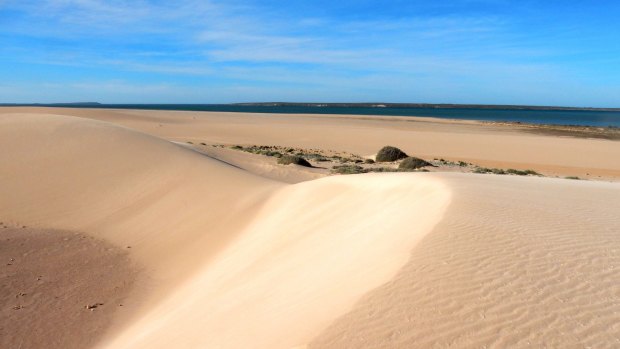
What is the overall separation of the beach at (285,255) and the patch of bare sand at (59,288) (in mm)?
33

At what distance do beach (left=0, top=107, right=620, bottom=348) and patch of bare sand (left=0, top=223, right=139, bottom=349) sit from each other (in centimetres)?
3

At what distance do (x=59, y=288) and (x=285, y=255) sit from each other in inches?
142

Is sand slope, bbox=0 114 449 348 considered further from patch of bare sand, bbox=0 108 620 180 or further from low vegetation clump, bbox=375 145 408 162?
patch of bare sand, bbox=0 108 620 180

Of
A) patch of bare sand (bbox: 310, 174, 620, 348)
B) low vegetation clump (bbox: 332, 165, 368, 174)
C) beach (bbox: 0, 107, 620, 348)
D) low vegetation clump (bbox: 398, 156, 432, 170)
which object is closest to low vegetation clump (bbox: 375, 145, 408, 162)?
low vegetation clump (bbox: 398, 156, 432, 170)

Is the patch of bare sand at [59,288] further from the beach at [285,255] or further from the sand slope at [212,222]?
the sand slope at [212,222]

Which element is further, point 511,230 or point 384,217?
point 384,217

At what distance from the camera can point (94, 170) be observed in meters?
13.8

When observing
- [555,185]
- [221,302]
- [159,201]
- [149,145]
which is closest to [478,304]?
[221,302]

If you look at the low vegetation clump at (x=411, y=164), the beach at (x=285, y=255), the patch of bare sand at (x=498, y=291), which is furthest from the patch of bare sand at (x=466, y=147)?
the patch of bare sand at (x=498, y=291)

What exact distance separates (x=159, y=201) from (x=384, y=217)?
6.96 m

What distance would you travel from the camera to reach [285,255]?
7121 mm

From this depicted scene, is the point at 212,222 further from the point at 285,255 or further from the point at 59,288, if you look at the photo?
the point at 285,255

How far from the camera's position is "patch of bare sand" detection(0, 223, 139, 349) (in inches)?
250

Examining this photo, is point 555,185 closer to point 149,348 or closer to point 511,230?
point 511,230
